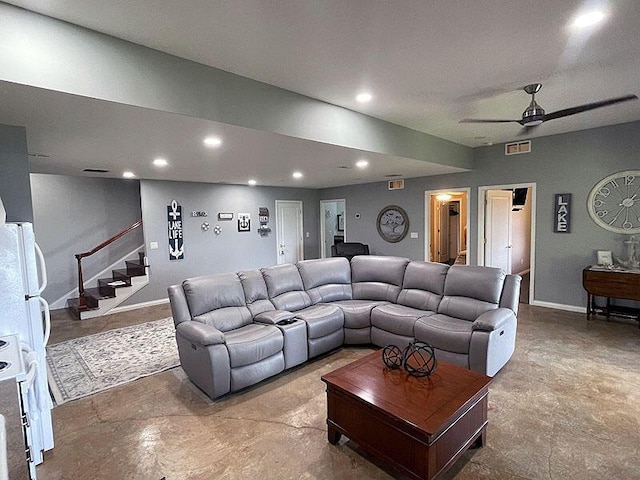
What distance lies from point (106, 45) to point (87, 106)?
1.38 ft

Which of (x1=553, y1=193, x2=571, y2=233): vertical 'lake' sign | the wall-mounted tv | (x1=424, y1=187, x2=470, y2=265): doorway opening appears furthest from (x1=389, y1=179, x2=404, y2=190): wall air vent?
(x1=553, y1=193, x2=571, y2=233): vertical 'lake' sign

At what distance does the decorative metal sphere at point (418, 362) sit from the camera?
7.64 feet

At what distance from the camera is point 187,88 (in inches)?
100

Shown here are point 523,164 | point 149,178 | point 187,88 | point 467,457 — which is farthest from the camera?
point 149,178

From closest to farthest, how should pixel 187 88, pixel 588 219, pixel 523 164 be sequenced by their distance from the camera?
pixel 187 88 < pixel 588 219 < pixel 523 164

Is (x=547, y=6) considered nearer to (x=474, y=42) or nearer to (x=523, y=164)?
(x=474, y=42)

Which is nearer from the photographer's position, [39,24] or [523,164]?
[39,24]

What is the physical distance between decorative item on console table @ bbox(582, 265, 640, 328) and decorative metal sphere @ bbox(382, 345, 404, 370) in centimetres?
378

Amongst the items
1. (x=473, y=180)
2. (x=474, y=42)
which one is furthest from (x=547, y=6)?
(x=473, y=180)

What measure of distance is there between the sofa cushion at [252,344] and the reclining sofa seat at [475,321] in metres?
1.49

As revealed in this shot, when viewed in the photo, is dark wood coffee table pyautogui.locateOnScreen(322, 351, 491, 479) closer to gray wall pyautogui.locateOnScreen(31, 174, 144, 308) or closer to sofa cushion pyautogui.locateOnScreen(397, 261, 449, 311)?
sofa cushion pyautogui.locateOnScreen(397, 261, 449, 311)

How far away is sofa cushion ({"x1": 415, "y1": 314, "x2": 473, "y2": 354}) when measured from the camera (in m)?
3.15

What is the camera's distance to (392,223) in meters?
7.50

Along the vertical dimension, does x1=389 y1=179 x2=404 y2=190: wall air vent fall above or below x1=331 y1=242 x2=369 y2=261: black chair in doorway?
above
